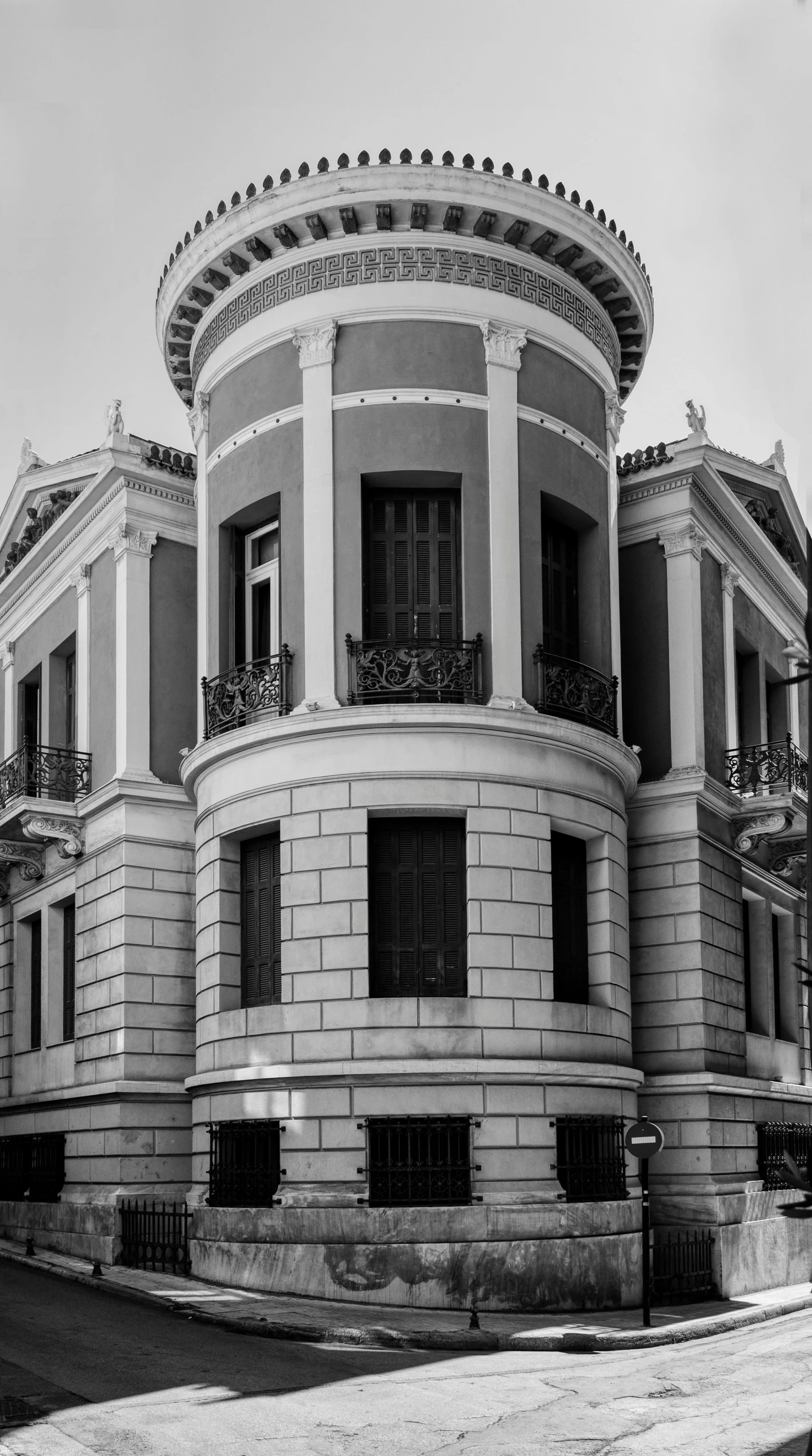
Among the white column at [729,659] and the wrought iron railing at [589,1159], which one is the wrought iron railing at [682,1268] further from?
the white column at [729,659]

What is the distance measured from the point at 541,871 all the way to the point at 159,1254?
785cm

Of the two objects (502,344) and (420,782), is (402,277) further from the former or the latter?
(420,782)

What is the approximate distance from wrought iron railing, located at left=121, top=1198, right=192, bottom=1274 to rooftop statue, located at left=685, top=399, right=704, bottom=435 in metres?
15.1

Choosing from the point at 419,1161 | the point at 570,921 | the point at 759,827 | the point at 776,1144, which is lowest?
the point at 776,1144

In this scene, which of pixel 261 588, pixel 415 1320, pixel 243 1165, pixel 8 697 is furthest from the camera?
pixel 8 697

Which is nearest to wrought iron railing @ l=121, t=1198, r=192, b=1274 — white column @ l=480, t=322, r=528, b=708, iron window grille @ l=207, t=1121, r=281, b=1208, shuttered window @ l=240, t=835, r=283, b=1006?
iron window grille @ l=207, t=1121, r=281, b=1208

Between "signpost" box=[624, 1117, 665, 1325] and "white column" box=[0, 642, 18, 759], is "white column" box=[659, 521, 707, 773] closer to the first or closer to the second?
"signpost" box=[624, 1117, 665, 1325]

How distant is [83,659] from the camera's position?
1126 inches

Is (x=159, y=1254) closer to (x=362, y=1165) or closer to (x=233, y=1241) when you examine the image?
(x=233, y=1241)

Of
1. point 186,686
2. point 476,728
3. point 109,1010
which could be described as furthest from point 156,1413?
point 186,686

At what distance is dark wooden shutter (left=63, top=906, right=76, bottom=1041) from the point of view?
2859cm

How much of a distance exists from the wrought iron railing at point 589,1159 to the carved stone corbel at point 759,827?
6439 millimetres

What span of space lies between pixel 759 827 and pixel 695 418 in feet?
23.0

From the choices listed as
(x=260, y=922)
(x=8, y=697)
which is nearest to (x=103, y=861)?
(x=260, y=922)
